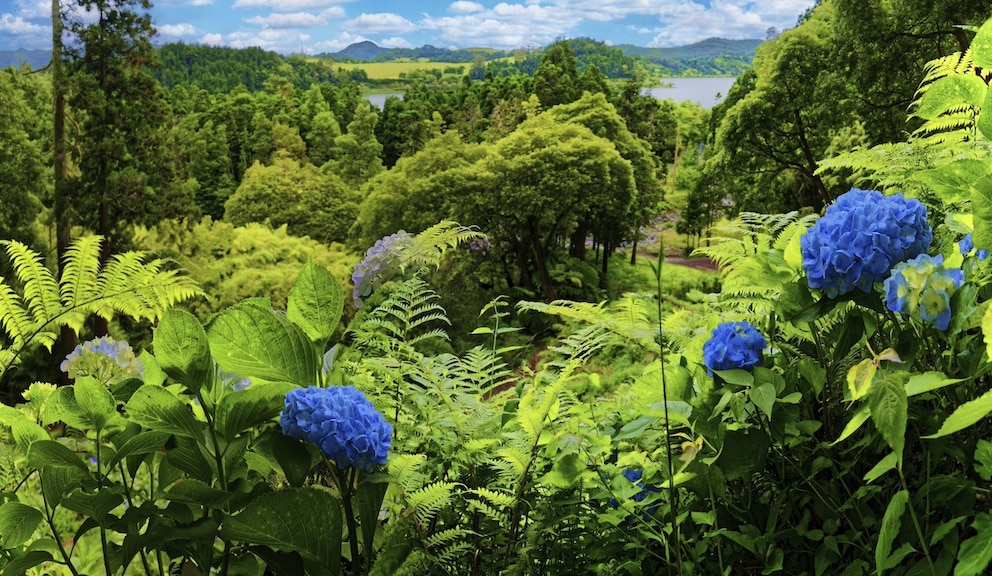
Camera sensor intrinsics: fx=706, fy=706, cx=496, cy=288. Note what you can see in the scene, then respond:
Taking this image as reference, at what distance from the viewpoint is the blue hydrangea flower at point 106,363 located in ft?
2.77

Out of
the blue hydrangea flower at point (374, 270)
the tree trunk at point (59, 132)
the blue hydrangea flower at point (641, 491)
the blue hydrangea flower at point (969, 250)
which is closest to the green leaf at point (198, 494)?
the blue hydrangea flower at point (641, 491)

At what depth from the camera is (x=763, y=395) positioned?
51 centimetres

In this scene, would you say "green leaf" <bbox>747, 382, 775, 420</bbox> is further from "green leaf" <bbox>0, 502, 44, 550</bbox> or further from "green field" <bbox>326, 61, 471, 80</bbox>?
"green field" <bbox>326, 61, 471, 80</bbox>

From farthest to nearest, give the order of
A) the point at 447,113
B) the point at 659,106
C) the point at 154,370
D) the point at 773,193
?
the point at 447,113 < the point at 659,106 < the point at 773,193 < the point at 154,370

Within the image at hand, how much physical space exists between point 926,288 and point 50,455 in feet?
2.03

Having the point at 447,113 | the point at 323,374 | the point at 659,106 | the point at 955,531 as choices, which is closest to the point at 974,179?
the point at 955,531

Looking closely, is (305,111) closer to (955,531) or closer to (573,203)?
(573,203)

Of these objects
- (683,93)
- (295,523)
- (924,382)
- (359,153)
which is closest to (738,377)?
(924,382)

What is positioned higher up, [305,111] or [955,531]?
[305,111]

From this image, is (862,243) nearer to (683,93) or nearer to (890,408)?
(890,408)

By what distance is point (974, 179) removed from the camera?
0.52m

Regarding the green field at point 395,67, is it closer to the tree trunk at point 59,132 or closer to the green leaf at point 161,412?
the tree trunk at point 59,132

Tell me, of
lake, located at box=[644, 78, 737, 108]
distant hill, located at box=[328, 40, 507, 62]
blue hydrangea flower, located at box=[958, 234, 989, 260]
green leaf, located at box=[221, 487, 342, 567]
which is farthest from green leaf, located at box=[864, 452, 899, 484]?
distant hill, located at box=[328, 40, 507, 62]

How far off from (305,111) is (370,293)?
996 inches
